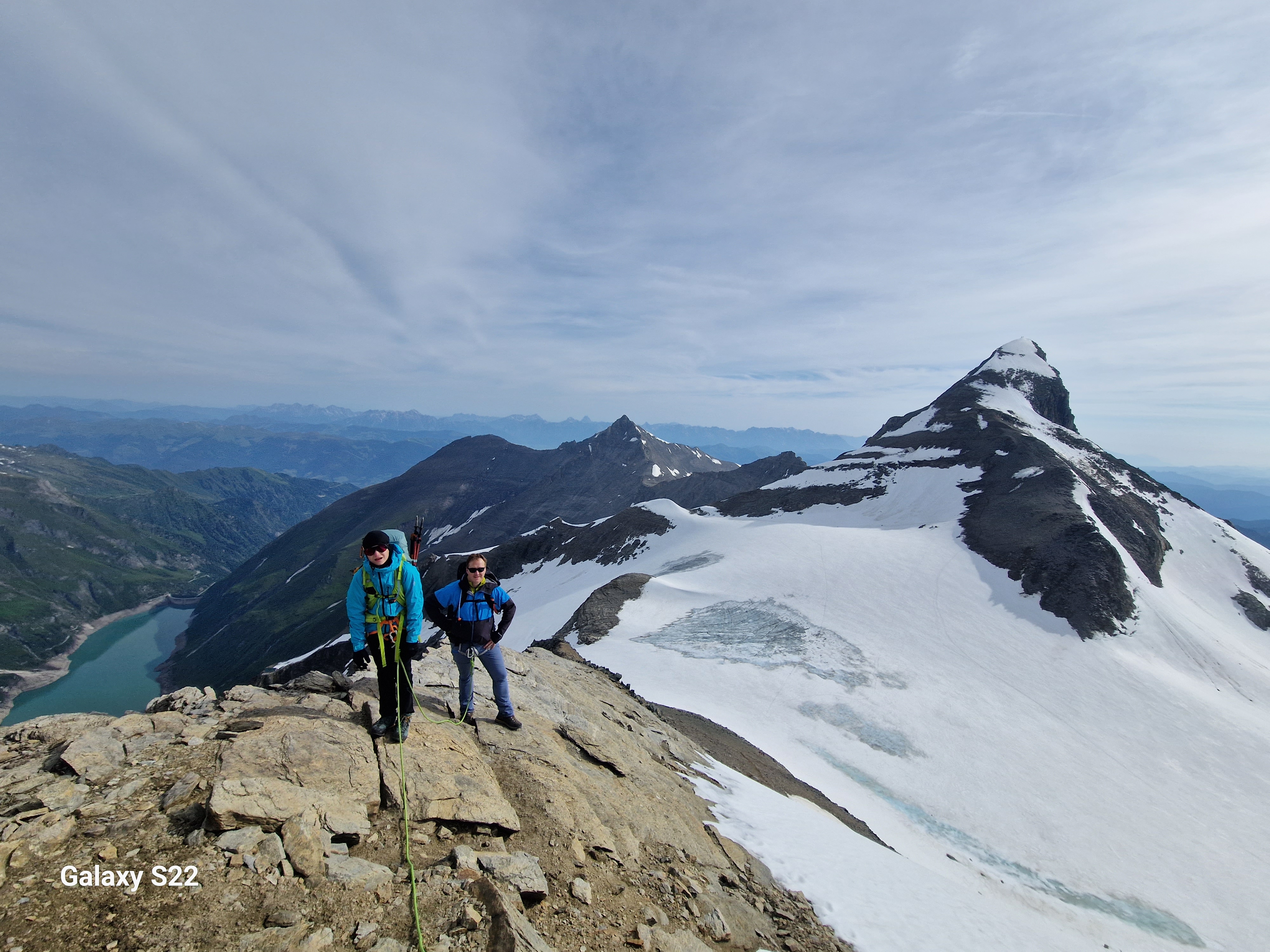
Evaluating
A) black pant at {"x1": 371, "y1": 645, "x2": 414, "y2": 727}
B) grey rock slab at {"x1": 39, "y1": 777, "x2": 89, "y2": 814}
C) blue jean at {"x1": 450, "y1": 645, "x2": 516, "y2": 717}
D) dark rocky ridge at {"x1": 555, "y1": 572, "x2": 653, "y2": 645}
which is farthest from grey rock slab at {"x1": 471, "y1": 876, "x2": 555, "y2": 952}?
dark rocky ridge at {"x1": 555, "y1": 572, "x2": 653, "y2": 645}

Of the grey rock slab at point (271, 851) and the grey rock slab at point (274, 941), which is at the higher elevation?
the grey rock slab at point (271, 851)

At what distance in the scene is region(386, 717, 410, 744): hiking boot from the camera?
874 centimetres

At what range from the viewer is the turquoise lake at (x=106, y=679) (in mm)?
136625

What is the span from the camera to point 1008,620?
39.8m

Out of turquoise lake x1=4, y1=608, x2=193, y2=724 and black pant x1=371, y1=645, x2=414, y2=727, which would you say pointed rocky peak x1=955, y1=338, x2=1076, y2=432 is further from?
turquoise lake x1=4, y1=608, x2=193, y2=724

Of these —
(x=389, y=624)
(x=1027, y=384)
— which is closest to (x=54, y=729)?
(x=389, y=624)

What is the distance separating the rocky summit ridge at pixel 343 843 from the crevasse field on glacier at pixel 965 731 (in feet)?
10.2

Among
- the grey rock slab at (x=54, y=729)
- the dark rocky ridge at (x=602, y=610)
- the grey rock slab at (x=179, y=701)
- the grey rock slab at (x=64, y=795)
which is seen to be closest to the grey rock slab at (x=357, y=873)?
the grey rock slab at (x=64, y=795)

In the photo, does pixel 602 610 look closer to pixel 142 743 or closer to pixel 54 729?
pixel 142 743

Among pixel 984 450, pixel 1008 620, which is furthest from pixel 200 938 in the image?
pixel 984 450

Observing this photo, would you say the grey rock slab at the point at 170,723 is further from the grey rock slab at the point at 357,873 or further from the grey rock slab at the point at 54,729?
the grey rock slab at the point at 357,873

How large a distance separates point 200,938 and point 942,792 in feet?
78.7

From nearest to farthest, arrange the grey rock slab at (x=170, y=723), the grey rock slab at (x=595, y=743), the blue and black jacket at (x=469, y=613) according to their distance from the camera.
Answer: the grey rock slab at (x=170, y=723) < the blue and black jacket at (x=469, y=613) < the grey rock slab at (x=595, y=743)

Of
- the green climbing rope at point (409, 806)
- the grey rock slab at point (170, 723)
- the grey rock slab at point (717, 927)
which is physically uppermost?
the grey rock slab at point (170, 723)
